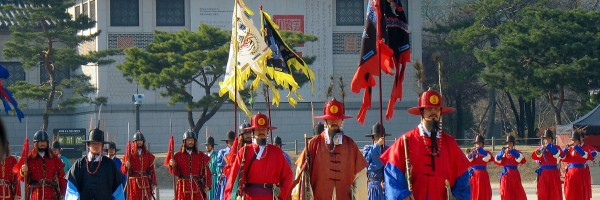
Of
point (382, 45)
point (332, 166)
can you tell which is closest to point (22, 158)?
point (382, 45)

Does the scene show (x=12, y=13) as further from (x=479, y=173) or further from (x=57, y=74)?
(x=479, y=173)

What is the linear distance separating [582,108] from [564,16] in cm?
323

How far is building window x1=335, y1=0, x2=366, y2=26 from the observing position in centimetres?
4997

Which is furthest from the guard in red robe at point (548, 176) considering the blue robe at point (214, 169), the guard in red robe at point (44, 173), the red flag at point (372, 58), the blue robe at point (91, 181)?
the blue robe at point (91, 181)

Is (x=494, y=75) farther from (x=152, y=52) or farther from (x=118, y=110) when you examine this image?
(x=118, y=110)

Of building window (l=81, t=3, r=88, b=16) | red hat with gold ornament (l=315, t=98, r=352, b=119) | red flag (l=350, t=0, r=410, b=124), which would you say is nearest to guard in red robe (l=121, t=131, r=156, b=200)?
red flag (l=350, t=0, r=410, b=124)

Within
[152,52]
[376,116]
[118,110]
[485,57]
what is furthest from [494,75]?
[118,110]

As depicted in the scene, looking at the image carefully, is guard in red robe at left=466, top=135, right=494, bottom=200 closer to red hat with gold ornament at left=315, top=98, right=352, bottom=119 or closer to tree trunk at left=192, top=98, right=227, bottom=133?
red hat with gold ornament at left=315, top=98, right=352, bottom=119

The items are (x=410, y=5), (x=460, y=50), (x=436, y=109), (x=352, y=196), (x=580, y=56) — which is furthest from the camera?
(x=410, y=5)

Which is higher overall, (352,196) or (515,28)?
(515,28)

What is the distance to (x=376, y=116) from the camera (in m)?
49.2

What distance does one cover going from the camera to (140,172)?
20.9 meters

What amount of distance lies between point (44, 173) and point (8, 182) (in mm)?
1103

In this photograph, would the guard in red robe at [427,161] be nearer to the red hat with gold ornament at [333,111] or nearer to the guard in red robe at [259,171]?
the red hat with gold ornament at [333,111]
